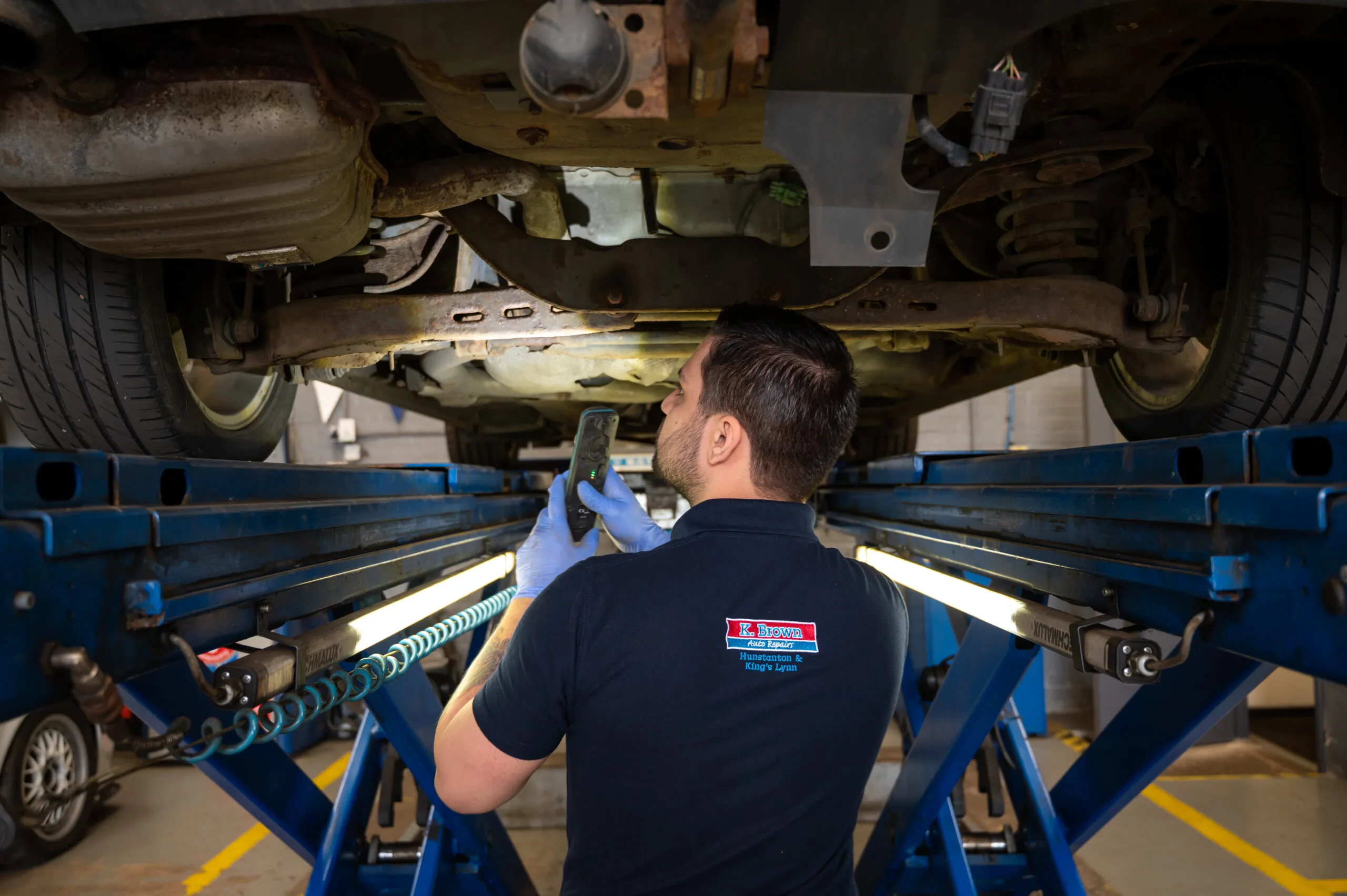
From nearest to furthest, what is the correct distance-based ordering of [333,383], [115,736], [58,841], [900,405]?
[115,736] < [333,383] < [58,841] < [900,405]

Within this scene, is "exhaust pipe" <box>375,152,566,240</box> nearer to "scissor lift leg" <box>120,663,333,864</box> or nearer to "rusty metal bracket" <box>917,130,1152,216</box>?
"rusty metal bracket" <box>917,130,1152,216</box>

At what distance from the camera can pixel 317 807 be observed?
1.96 m

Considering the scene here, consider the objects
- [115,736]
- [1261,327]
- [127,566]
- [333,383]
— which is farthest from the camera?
[333,383]

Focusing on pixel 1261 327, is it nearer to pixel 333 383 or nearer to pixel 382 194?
pixel 382 194

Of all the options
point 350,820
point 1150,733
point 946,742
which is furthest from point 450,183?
point 1150,733

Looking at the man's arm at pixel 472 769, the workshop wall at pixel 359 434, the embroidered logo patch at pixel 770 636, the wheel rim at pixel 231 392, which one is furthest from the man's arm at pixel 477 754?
the workshop wall at pixel 359 434

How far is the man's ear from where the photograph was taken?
126 cm

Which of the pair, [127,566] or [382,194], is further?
[382,194]

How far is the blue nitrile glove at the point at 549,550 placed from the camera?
1556mm

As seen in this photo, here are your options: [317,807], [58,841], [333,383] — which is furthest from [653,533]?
[58,841]

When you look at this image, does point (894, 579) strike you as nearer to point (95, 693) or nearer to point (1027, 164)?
point (1027, 164)

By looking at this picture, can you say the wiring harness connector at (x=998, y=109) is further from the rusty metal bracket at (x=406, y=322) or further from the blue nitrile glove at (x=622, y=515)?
the rusty metal bracket at (x=406, y=322)

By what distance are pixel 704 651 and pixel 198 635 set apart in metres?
0.69

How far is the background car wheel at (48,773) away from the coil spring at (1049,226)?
4.03 meters
